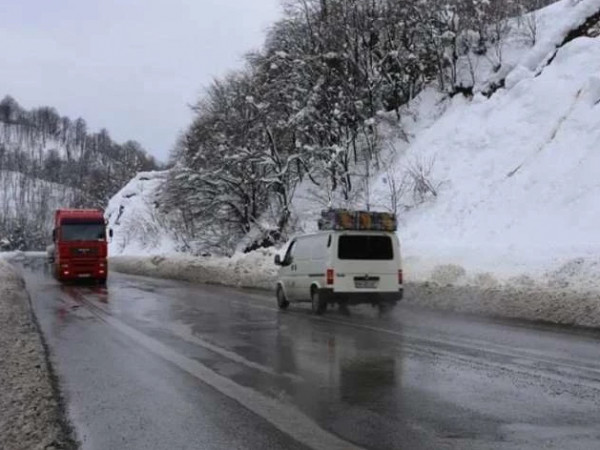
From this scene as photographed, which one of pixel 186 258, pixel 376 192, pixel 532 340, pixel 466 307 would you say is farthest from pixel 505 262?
pixel 186 258

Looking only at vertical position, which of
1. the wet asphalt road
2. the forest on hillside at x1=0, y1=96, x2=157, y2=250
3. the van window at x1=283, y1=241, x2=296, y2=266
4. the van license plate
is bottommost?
the wet asphalt road

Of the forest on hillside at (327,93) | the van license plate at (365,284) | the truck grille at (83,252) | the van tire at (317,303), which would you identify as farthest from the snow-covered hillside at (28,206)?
the van license plate at (365,284)

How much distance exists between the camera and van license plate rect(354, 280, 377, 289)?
17.5m

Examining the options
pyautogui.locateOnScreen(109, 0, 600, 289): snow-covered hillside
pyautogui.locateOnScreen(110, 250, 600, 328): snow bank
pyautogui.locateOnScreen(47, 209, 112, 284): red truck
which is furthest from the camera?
pyautogui.locateOnScreen(47, 209, 112, 284): red truck

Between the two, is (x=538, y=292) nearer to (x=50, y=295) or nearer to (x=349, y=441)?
(x=349, y=441)

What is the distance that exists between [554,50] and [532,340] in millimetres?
23020

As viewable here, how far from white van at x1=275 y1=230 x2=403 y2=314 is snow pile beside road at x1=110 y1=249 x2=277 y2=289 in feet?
36.5

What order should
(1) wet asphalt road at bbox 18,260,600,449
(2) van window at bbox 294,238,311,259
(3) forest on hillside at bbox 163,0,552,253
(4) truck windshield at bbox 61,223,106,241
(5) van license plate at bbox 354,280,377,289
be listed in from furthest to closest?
1. (3) forest on hillside at bbox 163,0,552,253
2. (4) truck windshield at bbox 61,223,106,241
3. (2) van window at bbox 294,238,311,259
4. (5) van license plate at bbox 354,280,377,289
5. (1) wet asphalt road at bbox 18,260,600,449

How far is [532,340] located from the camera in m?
12.5

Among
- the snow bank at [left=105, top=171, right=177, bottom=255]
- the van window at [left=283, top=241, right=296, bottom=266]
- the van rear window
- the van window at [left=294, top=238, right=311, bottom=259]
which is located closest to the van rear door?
the van rear window

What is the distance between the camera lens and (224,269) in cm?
3450

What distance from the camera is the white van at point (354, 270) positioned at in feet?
57.1

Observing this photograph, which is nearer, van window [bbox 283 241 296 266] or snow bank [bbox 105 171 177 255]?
van window [bbox 283 241 296 266]

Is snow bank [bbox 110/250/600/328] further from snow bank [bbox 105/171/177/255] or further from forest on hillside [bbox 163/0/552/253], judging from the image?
snow bank [bbox 105/171/177/255]
